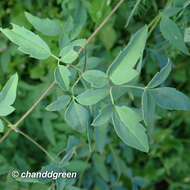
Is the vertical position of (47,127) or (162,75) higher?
(162,75)

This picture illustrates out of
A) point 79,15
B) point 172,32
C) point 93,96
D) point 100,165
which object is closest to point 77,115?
point 93,96

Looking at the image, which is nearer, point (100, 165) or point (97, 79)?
point (97, 79)

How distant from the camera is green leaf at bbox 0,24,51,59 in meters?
0.54

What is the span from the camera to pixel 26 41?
21.4 inches

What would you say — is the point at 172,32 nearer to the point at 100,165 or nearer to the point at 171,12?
the point at 171,12

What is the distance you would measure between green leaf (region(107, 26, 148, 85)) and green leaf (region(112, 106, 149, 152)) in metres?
0.06

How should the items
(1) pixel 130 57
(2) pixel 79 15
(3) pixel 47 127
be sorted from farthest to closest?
(3) pixel 47 127, (2) pixel 79 15, (1) pixel 130 57

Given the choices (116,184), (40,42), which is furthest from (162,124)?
(40,42)

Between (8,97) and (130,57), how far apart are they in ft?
0.84

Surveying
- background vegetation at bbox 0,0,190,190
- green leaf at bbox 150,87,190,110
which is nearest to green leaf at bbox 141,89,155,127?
green leaf at bbox 150,87,190,110

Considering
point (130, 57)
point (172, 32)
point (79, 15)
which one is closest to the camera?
point (130, 57)

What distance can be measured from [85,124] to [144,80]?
→ 27.3 inches

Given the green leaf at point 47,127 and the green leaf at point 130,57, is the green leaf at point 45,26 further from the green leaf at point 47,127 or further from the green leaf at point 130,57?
the green leaf at point 47,127

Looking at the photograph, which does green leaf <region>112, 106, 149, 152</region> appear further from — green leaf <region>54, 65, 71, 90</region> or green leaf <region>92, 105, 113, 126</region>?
green leaf <region>54, 65, 71, 90</region>
